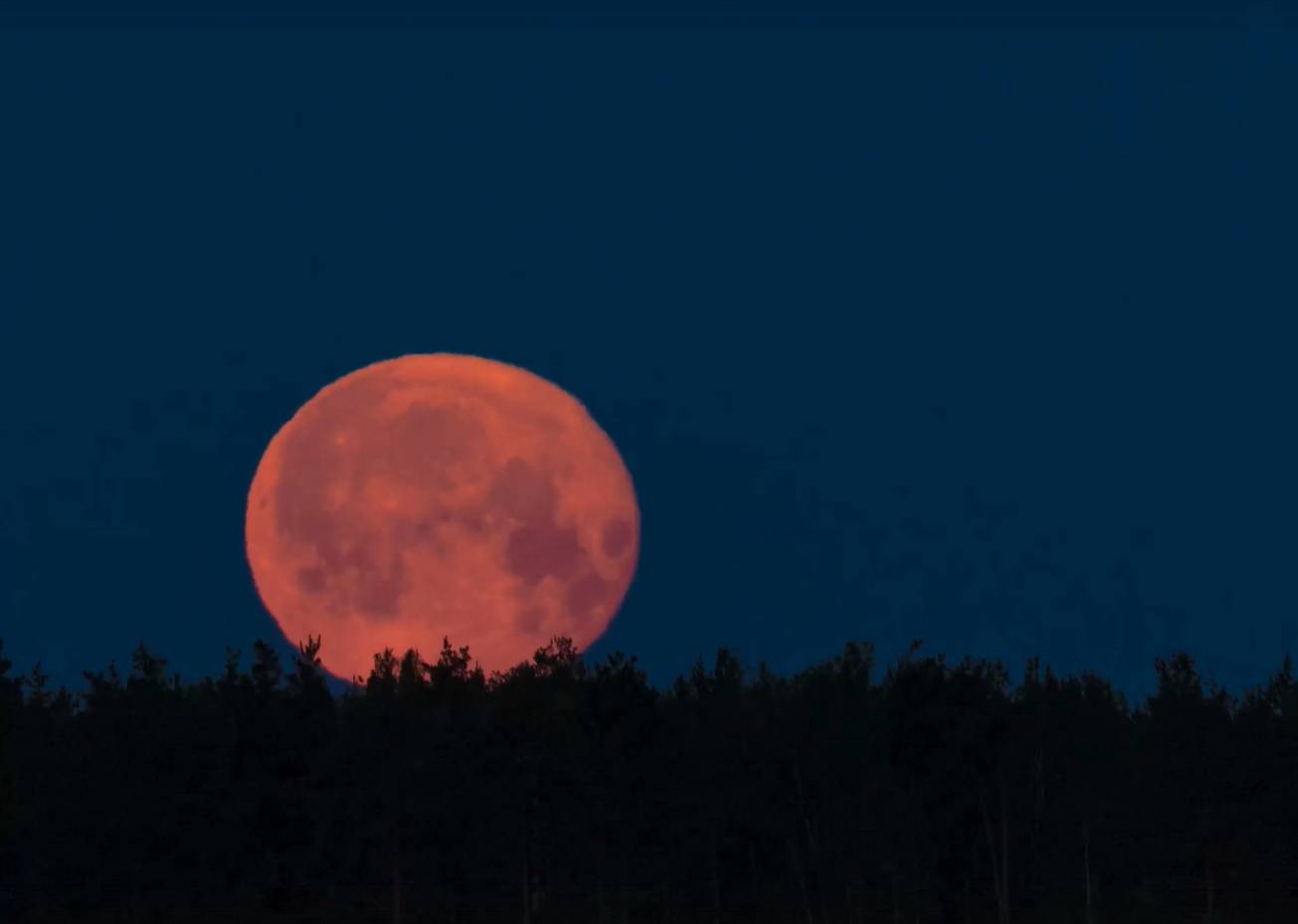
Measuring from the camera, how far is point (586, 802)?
268 feet

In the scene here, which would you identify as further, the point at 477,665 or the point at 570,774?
the point at 477,665

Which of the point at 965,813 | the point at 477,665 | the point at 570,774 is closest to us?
the point at 570,774

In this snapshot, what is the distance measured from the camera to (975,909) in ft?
303

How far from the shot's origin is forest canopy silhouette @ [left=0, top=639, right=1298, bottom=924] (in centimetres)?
8175

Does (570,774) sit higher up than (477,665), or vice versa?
(477,665)

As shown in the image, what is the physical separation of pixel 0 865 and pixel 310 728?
13782 millimetres

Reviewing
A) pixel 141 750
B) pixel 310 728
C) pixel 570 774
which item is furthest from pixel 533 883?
pixel 141 750

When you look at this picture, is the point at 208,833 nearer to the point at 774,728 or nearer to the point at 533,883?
the point at 533,883

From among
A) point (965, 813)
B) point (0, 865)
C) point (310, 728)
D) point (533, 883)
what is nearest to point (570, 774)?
point (533, 883)

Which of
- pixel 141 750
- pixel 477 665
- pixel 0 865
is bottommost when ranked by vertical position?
pixel 0 865

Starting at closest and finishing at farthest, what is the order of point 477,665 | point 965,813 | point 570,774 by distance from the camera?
point 570,774 → point 965,813 → point 477,665

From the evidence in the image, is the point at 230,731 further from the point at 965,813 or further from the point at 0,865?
the point at 965,813

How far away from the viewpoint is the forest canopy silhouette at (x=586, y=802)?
81750mm

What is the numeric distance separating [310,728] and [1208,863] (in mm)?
40024
